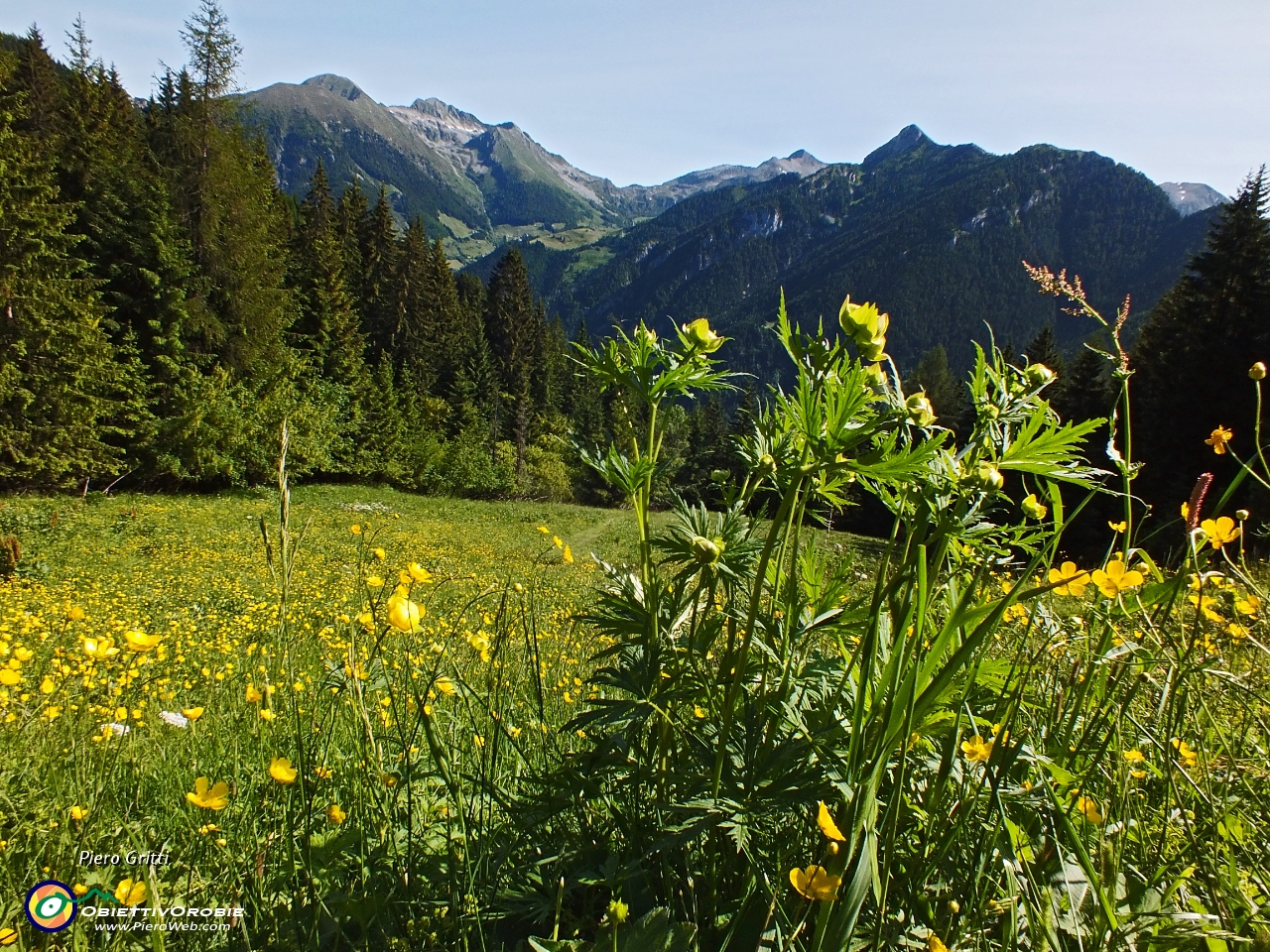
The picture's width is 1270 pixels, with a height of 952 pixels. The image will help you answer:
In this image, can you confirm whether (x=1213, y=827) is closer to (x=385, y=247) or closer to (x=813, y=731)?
(x=813, y=731)

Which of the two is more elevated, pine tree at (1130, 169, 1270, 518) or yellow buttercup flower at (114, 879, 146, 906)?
pine tree at (1130, 169, 1270, 518)

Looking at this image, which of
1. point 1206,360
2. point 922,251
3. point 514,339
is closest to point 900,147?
point 922,251

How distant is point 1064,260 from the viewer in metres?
118

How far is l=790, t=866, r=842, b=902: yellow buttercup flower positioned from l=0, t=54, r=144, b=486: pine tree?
18349 mm

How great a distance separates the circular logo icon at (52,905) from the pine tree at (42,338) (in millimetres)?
17363

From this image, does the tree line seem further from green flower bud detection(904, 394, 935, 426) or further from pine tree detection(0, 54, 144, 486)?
green flower bud detection(904, 394, 935, 426)

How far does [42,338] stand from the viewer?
1389cm

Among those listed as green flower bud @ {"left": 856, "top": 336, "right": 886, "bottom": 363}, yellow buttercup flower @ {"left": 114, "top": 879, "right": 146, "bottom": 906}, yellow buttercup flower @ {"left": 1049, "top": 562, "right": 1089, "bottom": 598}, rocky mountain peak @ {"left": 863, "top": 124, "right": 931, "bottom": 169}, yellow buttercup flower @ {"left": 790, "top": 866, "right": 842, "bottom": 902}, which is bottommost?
yellow buttercup flower @ {"left": 114, "top": 879, "right": 146, "bottom": 906}

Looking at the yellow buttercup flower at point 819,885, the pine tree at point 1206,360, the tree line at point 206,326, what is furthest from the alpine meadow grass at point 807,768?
the pine tree at point 1206,360

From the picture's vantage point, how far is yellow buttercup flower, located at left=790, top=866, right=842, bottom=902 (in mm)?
611

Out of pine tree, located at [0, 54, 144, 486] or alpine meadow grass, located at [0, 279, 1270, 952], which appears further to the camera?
pine tree, located at [0, 54, 144, 486]

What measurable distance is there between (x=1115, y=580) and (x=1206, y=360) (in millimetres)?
18143

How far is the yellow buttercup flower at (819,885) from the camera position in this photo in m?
0.61

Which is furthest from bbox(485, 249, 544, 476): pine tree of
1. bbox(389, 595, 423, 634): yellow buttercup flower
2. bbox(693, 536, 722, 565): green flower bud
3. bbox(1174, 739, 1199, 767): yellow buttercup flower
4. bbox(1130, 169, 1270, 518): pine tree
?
bbox(693, 536, 722, 565): green flower bud
